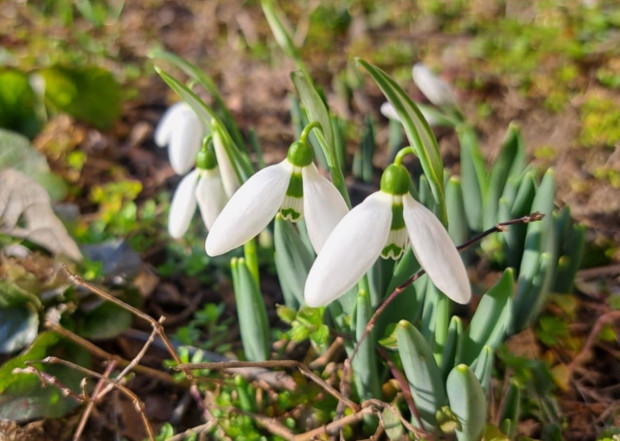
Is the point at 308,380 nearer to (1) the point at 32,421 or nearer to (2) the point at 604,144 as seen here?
(1) the point at 32,421

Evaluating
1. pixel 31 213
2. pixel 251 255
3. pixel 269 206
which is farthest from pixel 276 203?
Answer: pixel 31 213

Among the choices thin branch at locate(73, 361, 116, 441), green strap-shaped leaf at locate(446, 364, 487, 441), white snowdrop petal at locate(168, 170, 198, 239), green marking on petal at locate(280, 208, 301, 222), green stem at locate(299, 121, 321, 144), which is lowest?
thin branch at locate(73, 361, 116, 441)

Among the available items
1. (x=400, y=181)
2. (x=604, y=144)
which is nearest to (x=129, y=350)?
(x=400, y=181)

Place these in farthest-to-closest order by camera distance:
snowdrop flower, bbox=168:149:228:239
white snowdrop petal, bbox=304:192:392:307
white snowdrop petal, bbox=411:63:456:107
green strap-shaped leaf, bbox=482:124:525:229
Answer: white snowdrop petal, bbox=411:63:456:107 → green strap-shaped leaf, bbox=482:124:525:229 → snowdrop flower, bbox=168:149:228:239 → white snowdrop petal, bbox=304:192:392:307

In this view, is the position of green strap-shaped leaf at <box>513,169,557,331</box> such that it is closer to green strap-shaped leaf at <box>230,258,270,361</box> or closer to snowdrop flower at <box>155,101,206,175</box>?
green strap-shaped leaf at <box>230,258,270,361</box>

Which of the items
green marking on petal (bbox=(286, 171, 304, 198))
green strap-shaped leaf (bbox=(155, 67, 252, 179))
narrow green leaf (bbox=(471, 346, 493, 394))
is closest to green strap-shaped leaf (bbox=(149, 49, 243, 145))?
green strap-shaped leaf (bbox=(155, 67, 252, 179))

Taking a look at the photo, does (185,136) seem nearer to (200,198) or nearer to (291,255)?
(200,198)
